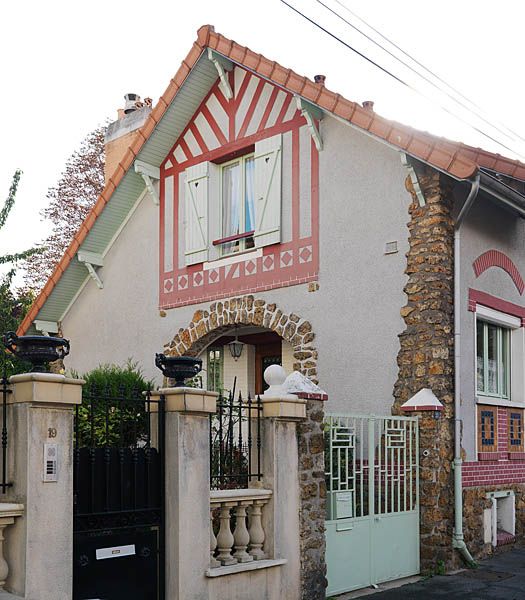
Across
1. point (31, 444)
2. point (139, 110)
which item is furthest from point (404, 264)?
point (139, 110)

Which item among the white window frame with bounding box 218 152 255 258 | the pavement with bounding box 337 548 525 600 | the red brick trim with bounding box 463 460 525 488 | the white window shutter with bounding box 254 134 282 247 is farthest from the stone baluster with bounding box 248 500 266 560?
the white window frame with bounding box 218 152 255 258

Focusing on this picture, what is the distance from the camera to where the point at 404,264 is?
33.7ft

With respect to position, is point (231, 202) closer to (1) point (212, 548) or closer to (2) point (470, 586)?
(2) point (470, 586)

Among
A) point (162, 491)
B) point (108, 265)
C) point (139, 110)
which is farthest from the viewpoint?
point (139, 110)

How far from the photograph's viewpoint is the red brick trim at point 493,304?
1045cm

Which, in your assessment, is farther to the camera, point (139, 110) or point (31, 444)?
point (139, 110)

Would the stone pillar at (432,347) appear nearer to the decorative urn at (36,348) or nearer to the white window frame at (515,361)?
the white window frame at (515,361)

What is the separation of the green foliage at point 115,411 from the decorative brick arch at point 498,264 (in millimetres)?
4749

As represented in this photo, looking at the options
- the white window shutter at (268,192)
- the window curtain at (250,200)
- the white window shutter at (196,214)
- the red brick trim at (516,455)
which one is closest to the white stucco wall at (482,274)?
the red brick trim at (516,455)

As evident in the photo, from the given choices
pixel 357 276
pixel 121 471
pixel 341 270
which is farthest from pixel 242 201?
pixel 121 471

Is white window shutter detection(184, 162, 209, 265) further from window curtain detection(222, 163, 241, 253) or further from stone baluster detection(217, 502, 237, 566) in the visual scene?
stone baluster detection(217, 502, 237, 566)

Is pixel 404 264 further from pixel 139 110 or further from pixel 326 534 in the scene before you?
pixel 139 110

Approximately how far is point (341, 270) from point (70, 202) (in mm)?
17574

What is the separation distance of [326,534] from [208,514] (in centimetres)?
173
